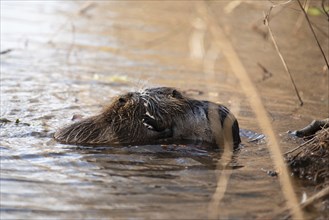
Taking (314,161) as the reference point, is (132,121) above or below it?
above

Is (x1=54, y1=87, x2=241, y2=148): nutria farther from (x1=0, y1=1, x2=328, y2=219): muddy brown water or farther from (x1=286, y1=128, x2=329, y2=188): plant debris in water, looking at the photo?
(x1=286, y1=128, x2=329, y2=188): plant debris in water

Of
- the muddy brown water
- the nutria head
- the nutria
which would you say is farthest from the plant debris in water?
the nutria head

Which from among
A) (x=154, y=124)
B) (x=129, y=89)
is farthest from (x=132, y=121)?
(x=129, y=89)

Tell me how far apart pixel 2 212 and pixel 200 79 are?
484 centimetres

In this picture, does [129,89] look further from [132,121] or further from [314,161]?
[314,161]

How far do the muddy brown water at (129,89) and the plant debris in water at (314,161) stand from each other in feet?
0.63

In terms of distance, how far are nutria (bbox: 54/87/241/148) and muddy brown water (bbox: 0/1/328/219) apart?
0.15m

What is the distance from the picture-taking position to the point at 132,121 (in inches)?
212

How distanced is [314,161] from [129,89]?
130 inches

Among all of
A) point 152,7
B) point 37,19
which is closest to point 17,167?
point 37,19

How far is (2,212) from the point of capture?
362cm

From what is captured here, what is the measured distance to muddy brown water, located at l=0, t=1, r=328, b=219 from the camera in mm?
3939

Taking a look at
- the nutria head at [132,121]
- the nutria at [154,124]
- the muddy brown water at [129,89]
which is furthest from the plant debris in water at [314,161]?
the nutria head at [132,121]

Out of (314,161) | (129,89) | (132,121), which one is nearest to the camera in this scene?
(314,161)
